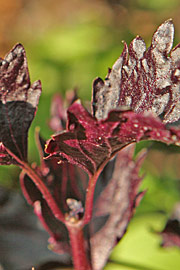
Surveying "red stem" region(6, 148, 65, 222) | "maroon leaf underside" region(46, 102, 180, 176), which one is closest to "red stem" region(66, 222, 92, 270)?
"red stem" region(6, 148, 65, 222)

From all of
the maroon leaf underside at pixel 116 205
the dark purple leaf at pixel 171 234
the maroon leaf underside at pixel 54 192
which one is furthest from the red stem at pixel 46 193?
the dark purple leaf at pixel 171 234

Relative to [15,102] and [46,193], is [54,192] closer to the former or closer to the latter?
[46,193]

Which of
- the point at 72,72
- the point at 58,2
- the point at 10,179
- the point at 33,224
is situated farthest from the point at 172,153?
the point at 58,2

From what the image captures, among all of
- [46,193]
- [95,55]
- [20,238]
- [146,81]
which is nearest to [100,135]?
[146,81]

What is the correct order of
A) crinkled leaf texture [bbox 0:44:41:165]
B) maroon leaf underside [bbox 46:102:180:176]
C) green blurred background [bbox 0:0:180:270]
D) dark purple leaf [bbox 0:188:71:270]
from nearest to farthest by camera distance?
maroon leaf underside [bbox 46:102:180:176]
crinkled leaf texture [bbox 0:44:41:165]
dark purple leaf [bbox 0:188:71:270]
green blurred background [bbox 0:0:180:270]

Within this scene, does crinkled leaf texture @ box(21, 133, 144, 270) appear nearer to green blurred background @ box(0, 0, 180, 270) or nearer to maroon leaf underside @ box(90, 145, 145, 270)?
maroon leaf underside @ box(90, 145, 145, 270)

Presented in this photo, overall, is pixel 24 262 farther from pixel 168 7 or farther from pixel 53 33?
pixel 168 7
